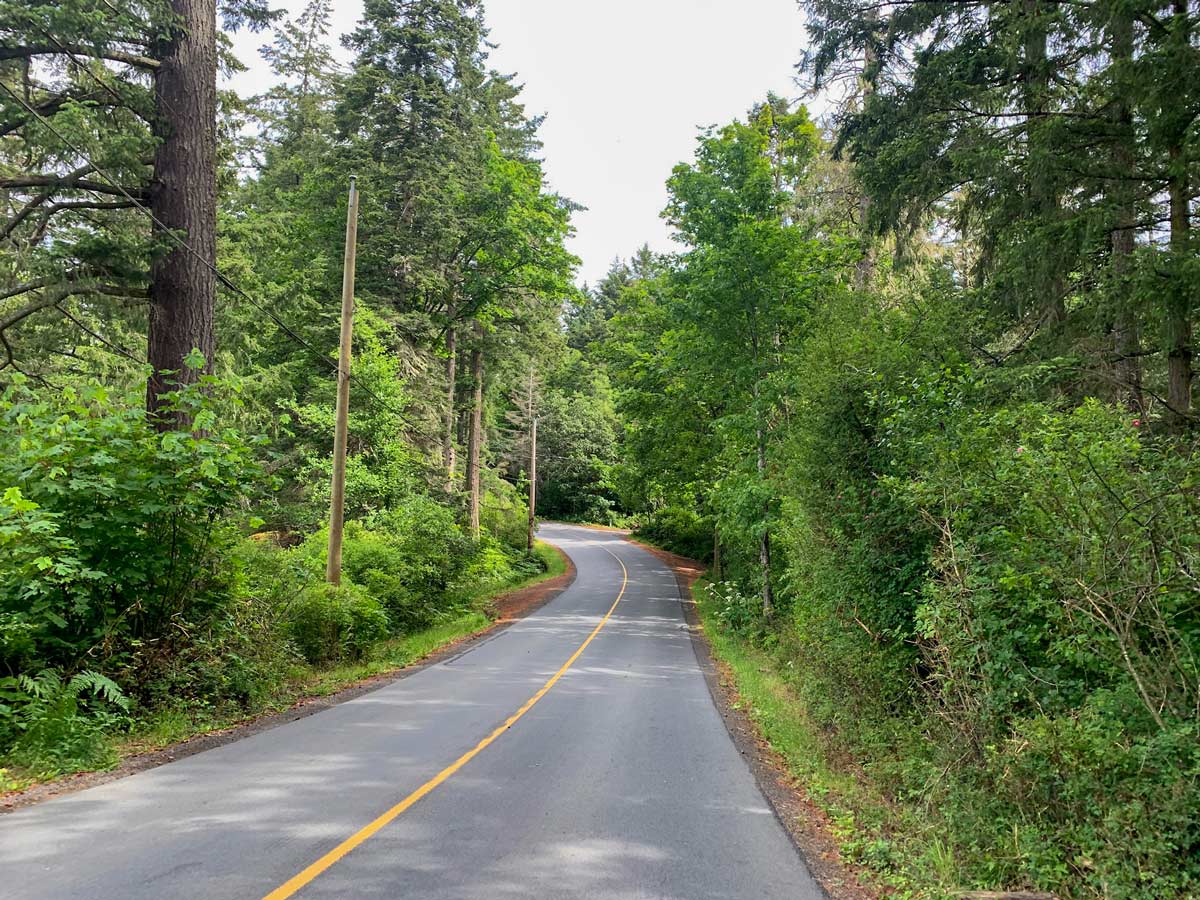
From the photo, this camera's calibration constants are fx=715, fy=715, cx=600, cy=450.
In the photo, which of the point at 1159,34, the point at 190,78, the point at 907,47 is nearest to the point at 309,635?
the point at 190,78

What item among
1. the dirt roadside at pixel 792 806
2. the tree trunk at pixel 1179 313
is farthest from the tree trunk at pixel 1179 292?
the dirt roadside at pixel 792 806

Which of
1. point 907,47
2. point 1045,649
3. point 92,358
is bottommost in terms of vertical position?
point 1045,649

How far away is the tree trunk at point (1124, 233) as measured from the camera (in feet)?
27.7

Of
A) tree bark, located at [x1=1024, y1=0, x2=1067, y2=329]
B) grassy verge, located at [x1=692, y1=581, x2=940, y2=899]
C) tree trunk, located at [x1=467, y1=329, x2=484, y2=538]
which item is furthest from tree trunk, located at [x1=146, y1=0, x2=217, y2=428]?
tree trunk, located at [x1=467, y1=329, x2=484, y2=538]

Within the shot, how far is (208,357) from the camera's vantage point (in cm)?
1009

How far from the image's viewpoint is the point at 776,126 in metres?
23.1

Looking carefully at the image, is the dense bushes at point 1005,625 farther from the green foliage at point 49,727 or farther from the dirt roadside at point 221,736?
the green foliage at point 49,727

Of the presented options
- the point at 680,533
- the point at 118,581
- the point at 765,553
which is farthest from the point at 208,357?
the point at 680,533

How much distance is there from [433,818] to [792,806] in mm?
3112

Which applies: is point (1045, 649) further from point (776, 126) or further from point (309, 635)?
point (776, 126)

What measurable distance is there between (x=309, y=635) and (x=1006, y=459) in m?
11.2

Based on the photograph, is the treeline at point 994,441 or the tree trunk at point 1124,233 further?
the tree trunk at point 1124,233

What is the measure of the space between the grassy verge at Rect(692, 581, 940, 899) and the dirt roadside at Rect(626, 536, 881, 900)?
0.08m

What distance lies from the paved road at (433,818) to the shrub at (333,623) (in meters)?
2.91
